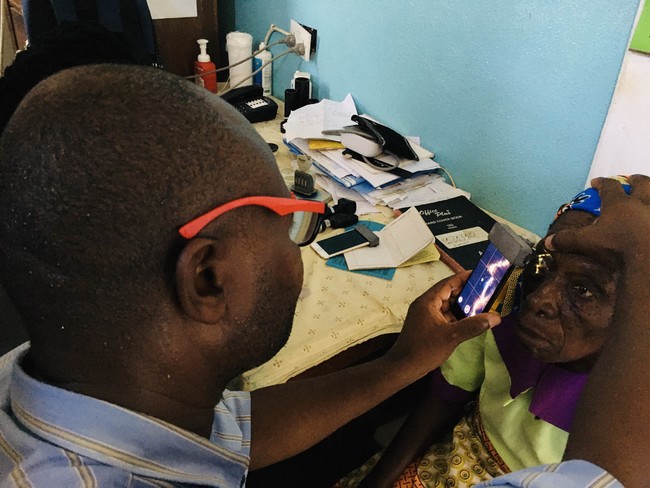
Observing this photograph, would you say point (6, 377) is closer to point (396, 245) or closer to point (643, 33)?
point (396, 245)

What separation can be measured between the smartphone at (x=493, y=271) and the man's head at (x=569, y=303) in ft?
0.15

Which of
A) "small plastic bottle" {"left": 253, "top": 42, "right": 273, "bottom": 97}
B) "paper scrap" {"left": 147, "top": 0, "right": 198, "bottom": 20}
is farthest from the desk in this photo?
"paper scrap" {"left": 147, "top": 0, "right": 198, "bottom": 20}

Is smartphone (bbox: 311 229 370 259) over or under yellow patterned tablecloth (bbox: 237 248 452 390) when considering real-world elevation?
over

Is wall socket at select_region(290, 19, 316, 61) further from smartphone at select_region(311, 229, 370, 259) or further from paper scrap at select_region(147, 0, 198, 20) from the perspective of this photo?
smartphone at select_region(311, 229, 370, 259)

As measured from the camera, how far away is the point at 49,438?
54 cm

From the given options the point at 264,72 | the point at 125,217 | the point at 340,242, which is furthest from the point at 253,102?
the point at 125,217

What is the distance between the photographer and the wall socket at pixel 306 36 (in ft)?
5.99

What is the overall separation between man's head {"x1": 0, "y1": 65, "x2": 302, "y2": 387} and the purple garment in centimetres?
54

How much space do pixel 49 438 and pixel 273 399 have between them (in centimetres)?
42

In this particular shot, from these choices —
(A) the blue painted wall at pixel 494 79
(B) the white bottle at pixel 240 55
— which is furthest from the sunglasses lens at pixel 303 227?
(B) the white bottle at pixel 240 55

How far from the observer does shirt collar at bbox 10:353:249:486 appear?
546 mm

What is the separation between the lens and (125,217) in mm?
500

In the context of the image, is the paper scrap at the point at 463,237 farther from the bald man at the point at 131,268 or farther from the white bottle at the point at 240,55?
the white bottle at the point at 240,55

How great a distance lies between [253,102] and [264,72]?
213 millimetres
